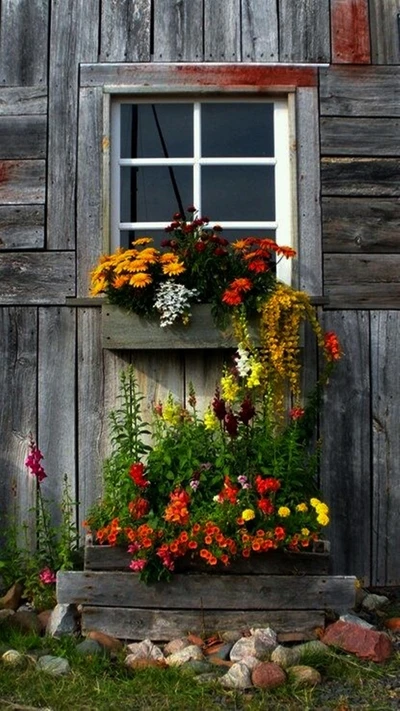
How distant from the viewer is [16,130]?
5270mm

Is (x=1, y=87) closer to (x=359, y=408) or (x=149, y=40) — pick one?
(x=149, y=40)

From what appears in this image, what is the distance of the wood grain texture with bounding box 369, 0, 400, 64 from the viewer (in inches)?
209

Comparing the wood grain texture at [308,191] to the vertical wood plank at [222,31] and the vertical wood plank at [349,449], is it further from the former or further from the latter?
the vertical wood plank at [222,31]

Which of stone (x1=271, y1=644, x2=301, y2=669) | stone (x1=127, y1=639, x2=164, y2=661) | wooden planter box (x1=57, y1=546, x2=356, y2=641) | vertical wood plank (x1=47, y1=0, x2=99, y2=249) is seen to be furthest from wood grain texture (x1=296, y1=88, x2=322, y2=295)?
stone (x1=127, y1=639, x2=164, y2=661)

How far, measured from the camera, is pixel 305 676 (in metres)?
3.63

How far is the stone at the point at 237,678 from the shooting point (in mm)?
3576

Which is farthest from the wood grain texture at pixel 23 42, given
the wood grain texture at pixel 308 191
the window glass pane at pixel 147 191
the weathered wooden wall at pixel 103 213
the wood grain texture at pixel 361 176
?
the wood grain texture at pixel 361 176

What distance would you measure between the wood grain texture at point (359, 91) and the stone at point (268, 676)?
3346mm

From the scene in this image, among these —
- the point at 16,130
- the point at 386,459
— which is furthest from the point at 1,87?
the point at 386,459

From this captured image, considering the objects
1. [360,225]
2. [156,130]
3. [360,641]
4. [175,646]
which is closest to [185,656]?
[175,646]

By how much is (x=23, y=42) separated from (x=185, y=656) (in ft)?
12.4

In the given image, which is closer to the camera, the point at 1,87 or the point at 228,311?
the point at 228,311

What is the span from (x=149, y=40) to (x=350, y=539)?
332cm

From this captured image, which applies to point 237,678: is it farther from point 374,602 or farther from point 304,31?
point 304,31
